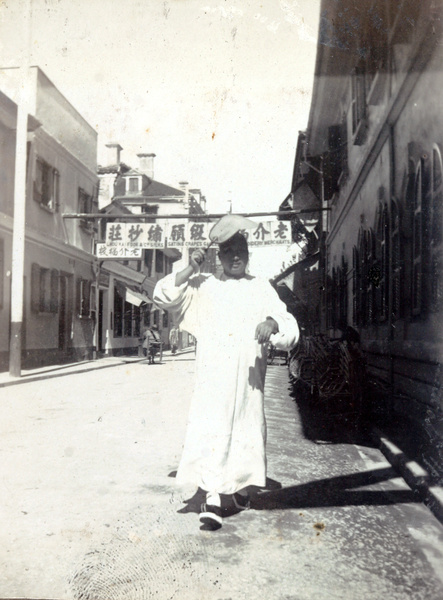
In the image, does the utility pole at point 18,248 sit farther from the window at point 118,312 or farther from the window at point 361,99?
the window at point 118,312

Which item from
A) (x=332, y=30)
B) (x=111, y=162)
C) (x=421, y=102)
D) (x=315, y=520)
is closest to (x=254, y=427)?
(x=315, y=520)

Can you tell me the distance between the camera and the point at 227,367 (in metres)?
3.41

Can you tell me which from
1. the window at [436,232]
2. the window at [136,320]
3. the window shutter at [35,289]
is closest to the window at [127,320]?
the window at [136,320]

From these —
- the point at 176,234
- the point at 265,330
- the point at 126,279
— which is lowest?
the point at 265,330

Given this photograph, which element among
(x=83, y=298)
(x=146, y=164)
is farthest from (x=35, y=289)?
(x=146, y=164)

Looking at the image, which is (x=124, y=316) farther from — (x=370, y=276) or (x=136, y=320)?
(x=370, y=276)

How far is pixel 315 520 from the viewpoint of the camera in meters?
3.51

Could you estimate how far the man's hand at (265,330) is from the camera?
10.7ft

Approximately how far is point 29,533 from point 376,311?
6.50m

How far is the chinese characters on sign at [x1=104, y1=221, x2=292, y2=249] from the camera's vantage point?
60.6ft

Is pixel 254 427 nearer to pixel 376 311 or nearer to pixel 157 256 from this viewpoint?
pixel 376 311

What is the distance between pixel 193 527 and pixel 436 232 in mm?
3469

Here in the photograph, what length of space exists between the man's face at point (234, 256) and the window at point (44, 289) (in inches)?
549

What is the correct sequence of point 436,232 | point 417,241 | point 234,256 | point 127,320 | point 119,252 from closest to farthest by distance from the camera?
point 234,256 < point 436,232 < point 417,241 < point 119,252 < point 127,320
